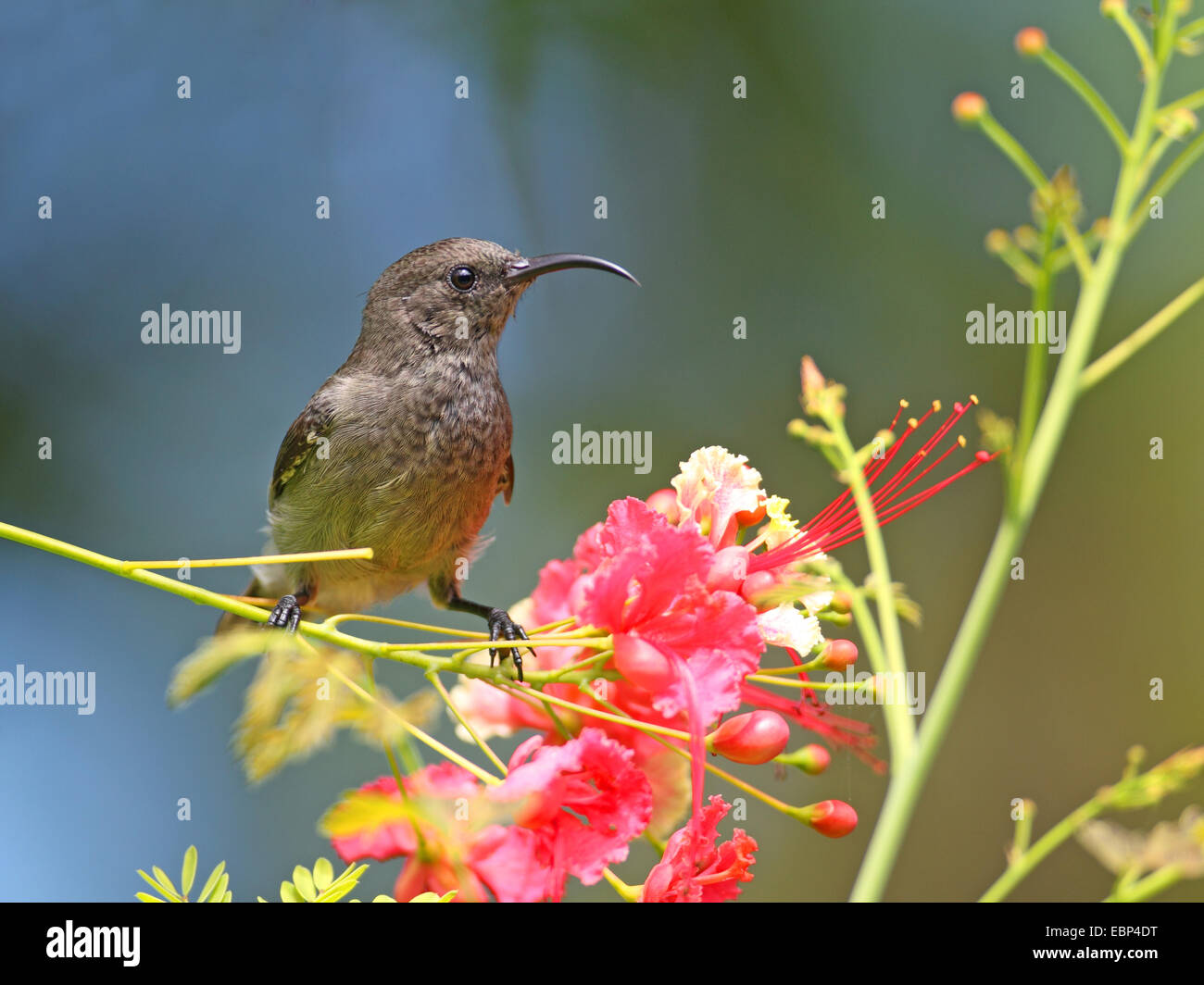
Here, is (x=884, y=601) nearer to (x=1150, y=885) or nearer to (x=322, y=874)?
(x=1150, y=885)

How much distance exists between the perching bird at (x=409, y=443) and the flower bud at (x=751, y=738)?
1.10 m

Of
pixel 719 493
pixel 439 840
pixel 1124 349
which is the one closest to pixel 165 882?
pixel 439 840

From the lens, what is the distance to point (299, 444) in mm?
2947

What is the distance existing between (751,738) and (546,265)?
1776mm

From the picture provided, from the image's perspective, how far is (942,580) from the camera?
5.11 metres

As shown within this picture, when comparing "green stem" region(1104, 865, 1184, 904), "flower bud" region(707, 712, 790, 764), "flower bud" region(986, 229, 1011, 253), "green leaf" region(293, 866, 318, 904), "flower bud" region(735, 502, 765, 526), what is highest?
"flower bud" region(986, 229, 1011, 253)

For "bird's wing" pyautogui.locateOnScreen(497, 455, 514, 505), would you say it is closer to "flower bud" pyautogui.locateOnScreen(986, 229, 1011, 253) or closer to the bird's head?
the bird's head

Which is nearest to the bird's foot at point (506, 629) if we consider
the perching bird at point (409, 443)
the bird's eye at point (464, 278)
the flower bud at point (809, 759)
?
the perching bird at point (409, 443)

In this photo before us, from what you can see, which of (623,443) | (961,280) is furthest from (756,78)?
(623,443)

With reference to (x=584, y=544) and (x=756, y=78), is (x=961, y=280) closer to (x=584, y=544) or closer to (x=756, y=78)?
(x=756, y=78)

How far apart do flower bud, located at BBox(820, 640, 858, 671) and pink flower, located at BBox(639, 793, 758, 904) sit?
240 millimetres

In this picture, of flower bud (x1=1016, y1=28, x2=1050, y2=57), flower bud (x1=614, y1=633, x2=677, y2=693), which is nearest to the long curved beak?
flower bud (x1=1016, y1=28, x2=1050, y2=57)

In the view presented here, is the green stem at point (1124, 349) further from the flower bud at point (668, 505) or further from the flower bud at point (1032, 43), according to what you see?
the flower bud at point (668, 505)

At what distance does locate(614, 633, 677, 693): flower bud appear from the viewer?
4.21 feet
